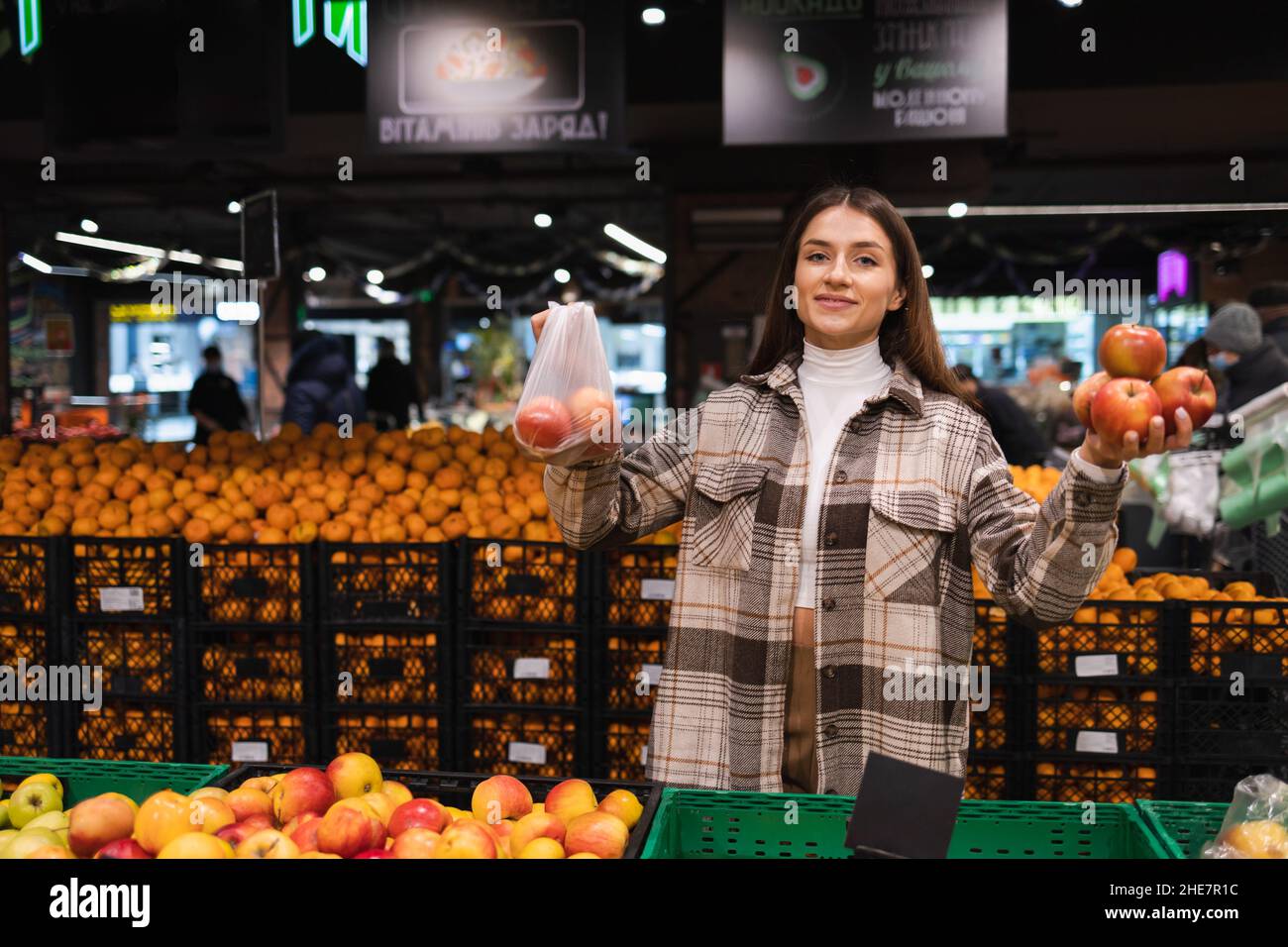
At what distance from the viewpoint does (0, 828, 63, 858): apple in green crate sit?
65.9 inches

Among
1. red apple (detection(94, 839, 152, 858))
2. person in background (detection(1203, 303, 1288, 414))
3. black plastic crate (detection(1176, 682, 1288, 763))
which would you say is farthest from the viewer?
person in background (detection(1203, 303, 1288, 414))

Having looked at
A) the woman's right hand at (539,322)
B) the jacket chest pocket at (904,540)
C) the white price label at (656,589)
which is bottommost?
the white price label at (656,589)

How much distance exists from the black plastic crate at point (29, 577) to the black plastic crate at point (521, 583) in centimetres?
136

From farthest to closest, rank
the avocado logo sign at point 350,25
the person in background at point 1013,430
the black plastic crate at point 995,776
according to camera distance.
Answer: the person in background at point 1013,430
the avocado logo sign at point 350,25
the black plastic crate at point 995,776

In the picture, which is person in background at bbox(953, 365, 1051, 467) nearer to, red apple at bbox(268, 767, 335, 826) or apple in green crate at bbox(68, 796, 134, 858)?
red apple at bbox(268, 767, 335, 826)

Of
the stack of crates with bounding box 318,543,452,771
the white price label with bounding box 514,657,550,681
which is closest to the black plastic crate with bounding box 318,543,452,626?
the stack of crates with bounding box 318,543,452,771

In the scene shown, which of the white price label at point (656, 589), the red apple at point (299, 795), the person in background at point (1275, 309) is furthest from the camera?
the person in background at point (1275, 309)

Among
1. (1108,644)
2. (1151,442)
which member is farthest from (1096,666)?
(1151,442)

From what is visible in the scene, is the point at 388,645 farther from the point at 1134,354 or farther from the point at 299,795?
the point at 1134,354

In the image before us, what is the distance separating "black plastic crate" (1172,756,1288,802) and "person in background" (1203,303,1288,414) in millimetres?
3211

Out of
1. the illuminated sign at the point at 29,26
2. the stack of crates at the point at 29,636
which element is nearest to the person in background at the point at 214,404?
the illuminated sign at the point at 29,26

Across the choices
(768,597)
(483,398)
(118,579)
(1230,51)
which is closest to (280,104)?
(118,579)

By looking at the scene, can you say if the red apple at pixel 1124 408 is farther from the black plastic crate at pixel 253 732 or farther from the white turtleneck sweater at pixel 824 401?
the black plastic crate at pixel 253 732

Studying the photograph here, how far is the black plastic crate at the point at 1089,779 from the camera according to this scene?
3.47 metres
